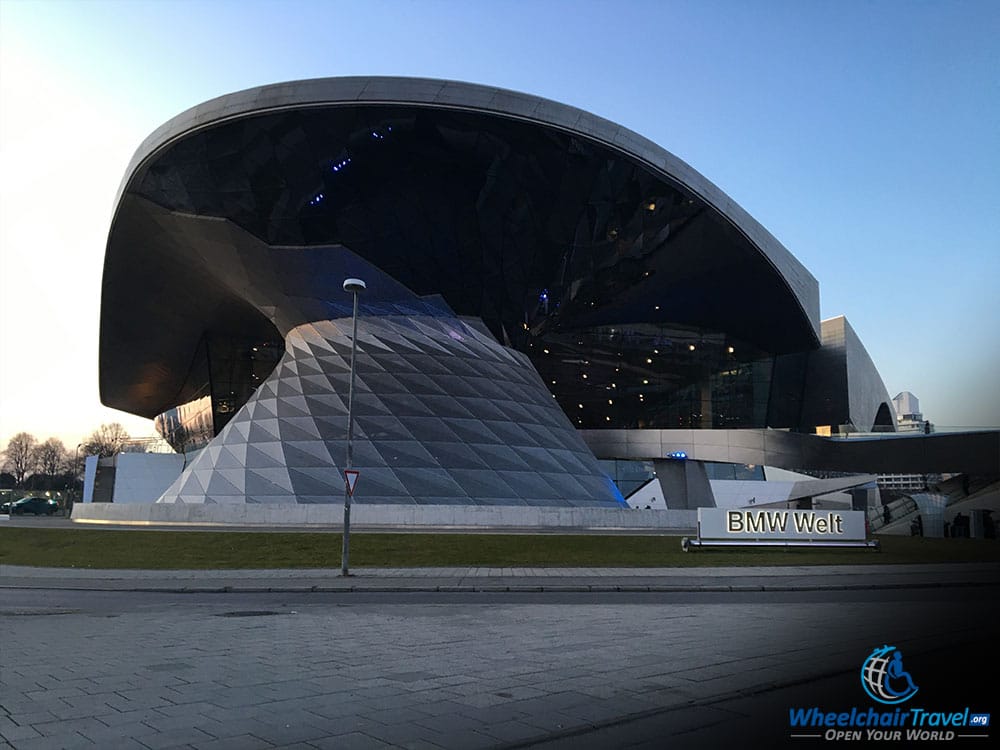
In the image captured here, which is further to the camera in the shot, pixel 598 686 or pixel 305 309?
pixel 305 309

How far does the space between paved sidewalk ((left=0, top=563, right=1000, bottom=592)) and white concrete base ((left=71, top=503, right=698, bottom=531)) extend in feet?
28.3

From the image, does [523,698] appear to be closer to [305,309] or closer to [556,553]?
[556,553]

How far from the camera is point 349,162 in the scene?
32000 mm

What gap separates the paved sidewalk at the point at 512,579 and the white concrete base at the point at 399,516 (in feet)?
28.3

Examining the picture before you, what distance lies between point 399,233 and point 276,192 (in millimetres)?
5770

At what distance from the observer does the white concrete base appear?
2688cm


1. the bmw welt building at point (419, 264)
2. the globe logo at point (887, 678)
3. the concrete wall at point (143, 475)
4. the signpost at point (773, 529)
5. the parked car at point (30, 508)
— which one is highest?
the bmw welt building at point (419, 264)

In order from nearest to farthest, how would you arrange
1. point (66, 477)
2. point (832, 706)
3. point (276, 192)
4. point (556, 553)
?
point (832, 706) → point (556, 553) → point (276, 192) → point (66, 477)

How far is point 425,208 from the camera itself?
3403 cm

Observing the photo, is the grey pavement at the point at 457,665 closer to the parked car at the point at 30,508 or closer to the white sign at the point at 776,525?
the white sign at the point at 776,525

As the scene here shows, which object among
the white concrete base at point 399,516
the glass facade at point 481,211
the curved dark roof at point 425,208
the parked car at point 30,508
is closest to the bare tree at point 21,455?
the parked car at point 30,508

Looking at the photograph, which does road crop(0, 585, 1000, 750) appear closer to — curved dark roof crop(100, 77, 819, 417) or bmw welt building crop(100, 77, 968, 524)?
bmw welt building crop(100, 77, 968, 524)

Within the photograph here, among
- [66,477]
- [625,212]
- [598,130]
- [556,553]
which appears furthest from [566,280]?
[66,477]

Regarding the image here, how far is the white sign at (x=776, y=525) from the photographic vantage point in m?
22.7
